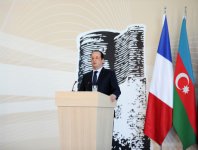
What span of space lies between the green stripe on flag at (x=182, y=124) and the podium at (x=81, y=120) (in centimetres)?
176

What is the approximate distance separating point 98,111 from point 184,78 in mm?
2075

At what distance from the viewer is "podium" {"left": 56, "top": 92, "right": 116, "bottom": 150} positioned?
127 inches

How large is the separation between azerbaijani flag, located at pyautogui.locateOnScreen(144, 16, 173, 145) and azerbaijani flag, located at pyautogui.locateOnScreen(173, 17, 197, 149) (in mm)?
93

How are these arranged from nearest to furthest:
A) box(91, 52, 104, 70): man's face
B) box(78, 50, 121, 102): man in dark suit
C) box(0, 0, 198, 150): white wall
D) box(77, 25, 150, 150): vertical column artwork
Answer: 1. box(91, 52, 104, 70): man's face
2. box(78, 50, 121, 102): man in dark suit
3. box(77, 25, 150, 150): vertical column artwork
4. box(0, 0, 198, 150): white wall

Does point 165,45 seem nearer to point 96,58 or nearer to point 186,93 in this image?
point 186,93

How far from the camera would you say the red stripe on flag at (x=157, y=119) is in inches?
190

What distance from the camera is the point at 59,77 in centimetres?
533

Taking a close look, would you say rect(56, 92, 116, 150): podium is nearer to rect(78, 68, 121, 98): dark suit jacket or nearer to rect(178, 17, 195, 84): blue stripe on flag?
rect(78, 68, 121, 98): dark suit jacket

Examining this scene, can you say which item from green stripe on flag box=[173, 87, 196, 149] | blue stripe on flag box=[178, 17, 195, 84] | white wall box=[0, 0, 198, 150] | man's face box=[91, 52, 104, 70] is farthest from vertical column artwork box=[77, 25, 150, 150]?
man's face box=[91, 52, 104, 70]

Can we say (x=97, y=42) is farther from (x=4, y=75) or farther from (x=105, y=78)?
(x=4, y=75)

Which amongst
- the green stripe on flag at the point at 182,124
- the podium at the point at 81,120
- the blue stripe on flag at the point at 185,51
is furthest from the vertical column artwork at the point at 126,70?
the podium at the point at 81,120

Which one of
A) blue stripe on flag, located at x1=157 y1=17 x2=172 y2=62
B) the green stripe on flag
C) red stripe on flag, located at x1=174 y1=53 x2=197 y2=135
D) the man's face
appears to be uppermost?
blue stripe on flag, located at x1=157 y1=17 x2=172 y2=62

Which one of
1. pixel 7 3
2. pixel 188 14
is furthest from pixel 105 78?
pixel 7 3

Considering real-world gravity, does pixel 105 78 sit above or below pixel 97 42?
below
